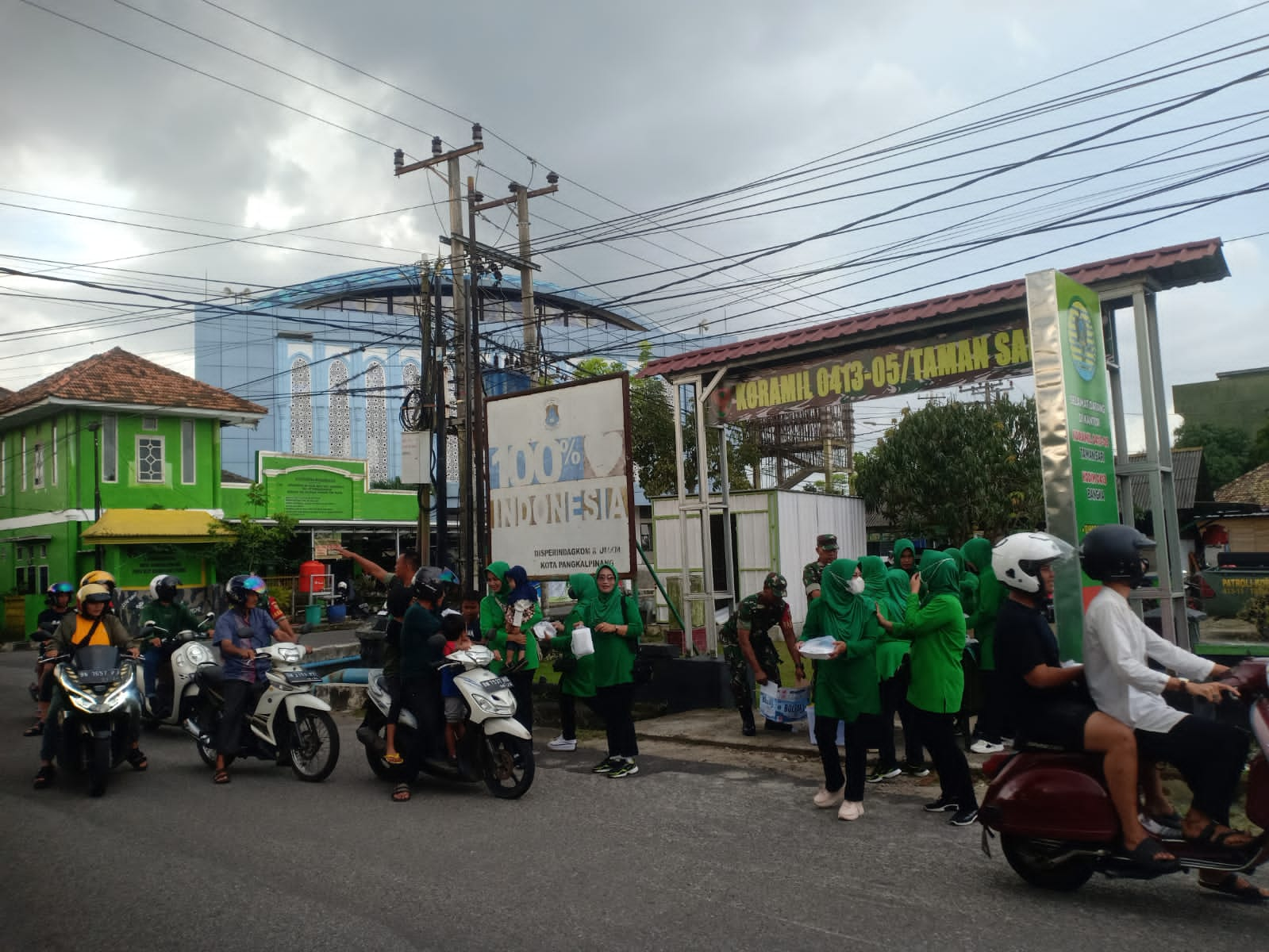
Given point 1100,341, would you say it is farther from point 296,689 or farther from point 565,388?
point 296,689

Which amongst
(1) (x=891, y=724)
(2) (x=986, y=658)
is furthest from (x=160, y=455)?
(2) (x=986, y=658)

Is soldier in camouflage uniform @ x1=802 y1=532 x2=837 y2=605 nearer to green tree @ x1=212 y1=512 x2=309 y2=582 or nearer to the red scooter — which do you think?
the red scooter

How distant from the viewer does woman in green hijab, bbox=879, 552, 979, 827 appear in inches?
243

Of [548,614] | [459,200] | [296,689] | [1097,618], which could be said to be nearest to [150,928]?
[296,689]

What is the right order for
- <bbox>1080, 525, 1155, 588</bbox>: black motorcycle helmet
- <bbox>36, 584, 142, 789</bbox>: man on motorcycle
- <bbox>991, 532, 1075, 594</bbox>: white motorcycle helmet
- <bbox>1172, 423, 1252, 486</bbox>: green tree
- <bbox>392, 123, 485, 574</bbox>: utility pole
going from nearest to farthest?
<bbox>1080, 525, 1155, 588</bbox>: black motorcycle helmet
<bbox>991, 532, 1075, 594</bbox>: white motorcycle helmet
<bbox>36, 584, 142, 789</bbox>: man on motorcycle
<bbox>392, 123, 485, 574</bbox>: utility pole
<bbox>1172, 423, 1252, 486</bbox>: green tree

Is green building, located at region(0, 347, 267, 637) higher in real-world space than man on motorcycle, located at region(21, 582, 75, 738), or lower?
higher

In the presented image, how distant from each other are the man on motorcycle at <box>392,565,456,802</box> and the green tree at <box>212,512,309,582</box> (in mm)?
22236

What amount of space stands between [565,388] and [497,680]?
18.1 ft

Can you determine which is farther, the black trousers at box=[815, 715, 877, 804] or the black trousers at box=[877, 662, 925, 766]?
the black trousers at box=[877, 662, 925, 766]

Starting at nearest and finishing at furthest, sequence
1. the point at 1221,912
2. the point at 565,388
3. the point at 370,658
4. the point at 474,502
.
Result: the point at 1221,912 < the point at 565,388 < the point at 370,658 < the point at 474,502

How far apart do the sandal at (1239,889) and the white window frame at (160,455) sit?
30.5 metres

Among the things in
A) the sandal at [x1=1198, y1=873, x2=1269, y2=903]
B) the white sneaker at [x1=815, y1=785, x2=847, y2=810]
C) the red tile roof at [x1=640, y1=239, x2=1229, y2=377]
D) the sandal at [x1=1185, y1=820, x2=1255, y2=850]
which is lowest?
the white sneaker at [x1=815, y1=785, x2=847, y2=810]

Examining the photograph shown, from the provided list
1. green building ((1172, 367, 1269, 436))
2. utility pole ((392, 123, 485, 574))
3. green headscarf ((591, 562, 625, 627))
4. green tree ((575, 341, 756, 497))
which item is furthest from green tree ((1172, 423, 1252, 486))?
green headscarf ((591, 562, 625, 627))

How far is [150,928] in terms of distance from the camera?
475cm
